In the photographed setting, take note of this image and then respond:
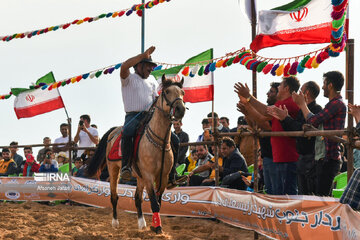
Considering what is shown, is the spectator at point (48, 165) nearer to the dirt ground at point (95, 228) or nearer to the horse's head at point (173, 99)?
the dirt ground at point (95, 228)

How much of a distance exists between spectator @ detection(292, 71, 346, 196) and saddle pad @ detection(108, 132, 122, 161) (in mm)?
3832

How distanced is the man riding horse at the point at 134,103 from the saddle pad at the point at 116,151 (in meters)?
0.68

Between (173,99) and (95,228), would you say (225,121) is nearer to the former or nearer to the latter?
(95,228)

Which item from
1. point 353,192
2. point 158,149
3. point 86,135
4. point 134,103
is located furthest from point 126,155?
point 86,135

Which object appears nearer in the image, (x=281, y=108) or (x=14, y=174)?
(x=281, y=108)

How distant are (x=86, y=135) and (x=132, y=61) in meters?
6.55

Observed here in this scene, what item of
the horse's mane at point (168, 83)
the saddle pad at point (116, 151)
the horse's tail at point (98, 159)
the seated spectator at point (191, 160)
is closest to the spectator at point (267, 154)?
the horse's mane at point (168, 83)

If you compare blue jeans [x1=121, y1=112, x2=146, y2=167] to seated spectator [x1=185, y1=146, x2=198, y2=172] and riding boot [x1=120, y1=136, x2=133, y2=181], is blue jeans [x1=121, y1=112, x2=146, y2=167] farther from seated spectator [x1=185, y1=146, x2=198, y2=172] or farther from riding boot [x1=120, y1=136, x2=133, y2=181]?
seated spectator [x1=185, y1=146, x2=198, y2=172]

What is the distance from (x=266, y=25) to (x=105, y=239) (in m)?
4.11

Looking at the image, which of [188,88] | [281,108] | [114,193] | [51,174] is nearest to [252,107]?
[281,108]

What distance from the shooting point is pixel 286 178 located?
671 centimetres

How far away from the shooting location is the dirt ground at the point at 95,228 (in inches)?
298

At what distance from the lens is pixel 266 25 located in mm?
7641

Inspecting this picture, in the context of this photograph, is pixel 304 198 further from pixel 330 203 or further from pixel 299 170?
pixel 299 170
